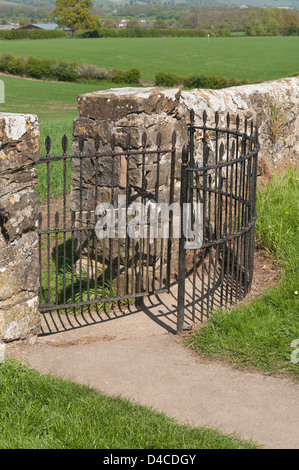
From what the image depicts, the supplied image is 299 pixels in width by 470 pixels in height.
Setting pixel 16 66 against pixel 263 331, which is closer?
pixel 263 331

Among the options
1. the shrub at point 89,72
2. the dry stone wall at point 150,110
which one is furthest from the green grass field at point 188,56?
the dry stone wall at point 150,110

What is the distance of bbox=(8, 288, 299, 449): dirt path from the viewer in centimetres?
415

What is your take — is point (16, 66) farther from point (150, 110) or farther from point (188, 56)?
point (150, 110)

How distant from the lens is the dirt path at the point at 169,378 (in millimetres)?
4152

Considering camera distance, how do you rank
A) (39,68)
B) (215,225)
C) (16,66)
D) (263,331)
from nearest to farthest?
(263,331) < (215,225) < (39,68) < (16,66)

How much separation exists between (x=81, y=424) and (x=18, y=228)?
188cm

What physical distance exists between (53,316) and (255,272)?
2373 millimetres

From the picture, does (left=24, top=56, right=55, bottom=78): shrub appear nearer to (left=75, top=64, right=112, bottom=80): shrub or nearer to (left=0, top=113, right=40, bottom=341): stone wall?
(left=75, top=64, right=112, bottom=80): shrub

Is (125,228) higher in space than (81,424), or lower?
higher

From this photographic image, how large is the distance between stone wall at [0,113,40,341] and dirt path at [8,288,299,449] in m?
0.30

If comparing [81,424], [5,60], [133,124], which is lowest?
[81,424]

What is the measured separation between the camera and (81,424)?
3809 mm

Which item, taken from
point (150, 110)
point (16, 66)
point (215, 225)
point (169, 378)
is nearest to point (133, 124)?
point (150, 110)
